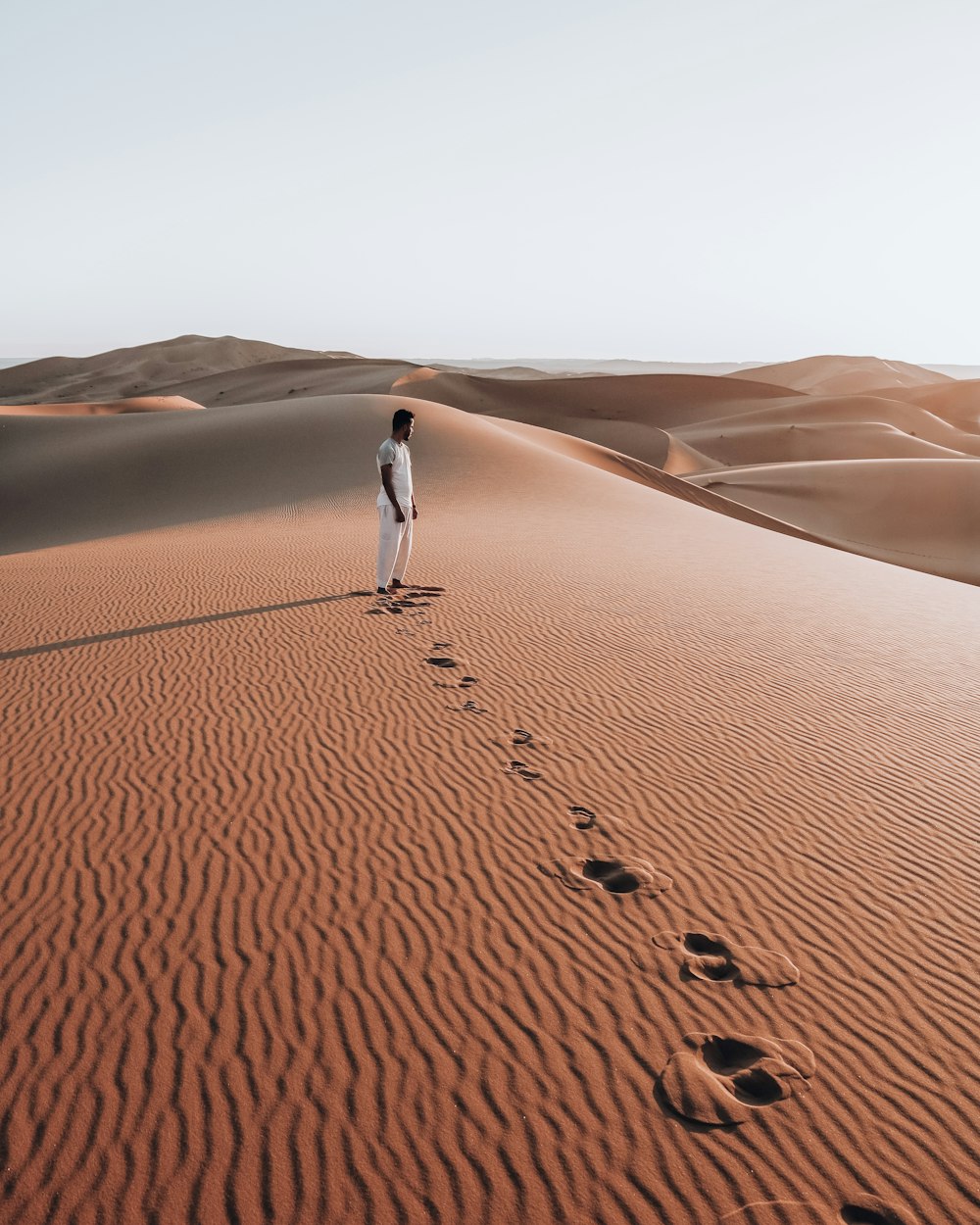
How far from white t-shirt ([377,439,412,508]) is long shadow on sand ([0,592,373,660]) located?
4.21 ft

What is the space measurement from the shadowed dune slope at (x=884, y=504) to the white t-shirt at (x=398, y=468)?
64.6 ft

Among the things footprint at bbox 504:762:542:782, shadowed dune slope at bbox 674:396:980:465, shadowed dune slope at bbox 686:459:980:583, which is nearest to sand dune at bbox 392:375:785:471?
shadowed dune slope at bbox 674:396:980:465

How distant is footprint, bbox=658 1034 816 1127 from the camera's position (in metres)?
3.14

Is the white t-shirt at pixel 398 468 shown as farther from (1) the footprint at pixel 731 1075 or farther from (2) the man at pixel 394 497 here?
(1) the footprint at pixel 731 1075

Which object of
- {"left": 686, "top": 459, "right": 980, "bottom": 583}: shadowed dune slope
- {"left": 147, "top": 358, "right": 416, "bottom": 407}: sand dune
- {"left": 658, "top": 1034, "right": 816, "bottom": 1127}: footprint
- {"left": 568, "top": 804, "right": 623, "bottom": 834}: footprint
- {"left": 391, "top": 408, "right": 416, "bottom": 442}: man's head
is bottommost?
{"left": 686, "top": 459, "right": 980, "bottom": 583}: shadowed dune slope

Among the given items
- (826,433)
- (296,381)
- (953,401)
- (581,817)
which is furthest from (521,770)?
(953,401)

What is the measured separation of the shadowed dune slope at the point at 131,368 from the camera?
269 feet

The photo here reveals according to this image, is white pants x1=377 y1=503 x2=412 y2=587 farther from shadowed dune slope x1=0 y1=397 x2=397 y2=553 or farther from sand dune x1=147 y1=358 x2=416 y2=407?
sand dune x1=147 y1=358 x2=416 y2=407

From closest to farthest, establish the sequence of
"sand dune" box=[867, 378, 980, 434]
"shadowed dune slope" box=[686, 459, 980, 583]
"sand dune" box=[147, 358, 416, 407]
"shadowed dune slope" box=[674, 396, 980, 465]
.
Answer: "shadowed dune slope" box=[686, 459, 980, 583]
"shadowed dune slope" box=[674, 396, 980, 465]
"sand dune" box=[147, 358, 416, 407]
"sand dune" box=[867, 378, 980, 434]

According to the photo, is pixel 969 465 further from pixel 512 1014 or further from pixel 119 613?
pixel 512 1014

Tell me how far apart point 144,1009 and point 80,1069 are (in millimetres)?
323

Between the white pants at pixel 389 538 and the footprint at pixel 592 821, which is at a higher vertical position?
the white pants at pixel 389 538

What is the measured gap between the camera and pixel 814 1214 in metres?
2.77

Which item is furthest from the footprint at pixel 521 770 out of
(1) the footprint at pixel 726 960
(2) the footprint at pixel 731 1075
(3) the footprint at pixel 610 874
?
(2) the footprint at pixel 731 1075
